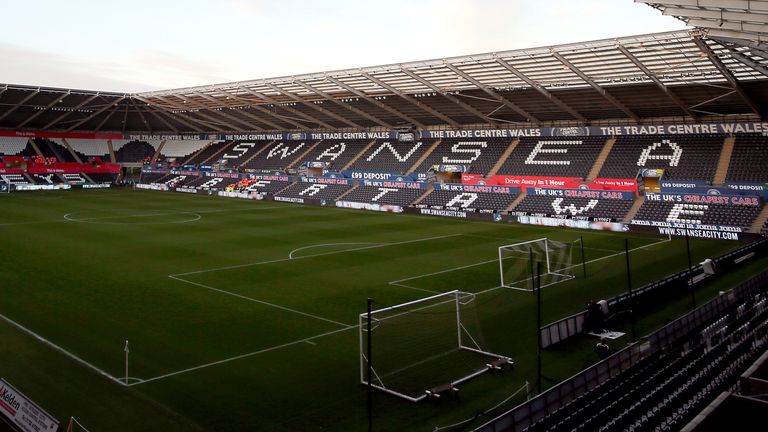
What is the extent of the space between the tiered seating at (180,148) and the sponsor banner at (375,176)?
3196 cm

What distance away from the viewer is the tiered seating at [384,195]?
5406 cm

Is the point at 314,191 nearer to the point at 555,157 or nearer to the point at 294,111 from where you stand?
the point at 294,111

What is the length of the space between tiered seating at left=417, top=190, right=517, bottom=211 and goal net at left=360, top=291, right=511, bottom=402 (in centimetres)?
3303

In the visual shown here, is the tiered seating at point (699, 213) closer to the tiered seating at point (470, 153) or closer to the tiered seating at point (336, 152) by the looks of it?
the tiered seating at point (470, 153)

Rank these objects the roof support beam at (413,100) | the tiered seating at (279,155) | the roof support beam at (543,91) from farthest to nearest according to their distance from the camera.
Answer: the tiered seating at (279,155)
the roof support beam at (413,100)
the roof support beam at (543,91)

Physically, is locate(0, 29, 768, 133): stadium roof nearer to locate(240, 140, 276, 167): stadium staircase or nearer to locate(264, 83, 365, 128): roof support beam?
locate(264, 83, 365, 128): roof support beam

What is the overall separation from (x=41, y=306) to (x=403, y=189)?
4018 centimetres

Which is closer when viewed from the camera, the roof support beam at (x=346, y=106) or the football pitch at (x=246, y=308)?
the football pitch at (x=246, y=308)

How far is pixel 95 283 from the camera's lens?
72.2 ft

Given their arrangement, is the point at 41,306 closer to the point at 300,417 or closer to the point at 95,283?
the point at 95,283

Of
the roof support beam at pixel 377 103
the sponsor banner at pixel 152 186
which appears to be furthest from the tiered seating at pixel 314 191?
the sponsor banner at pixel 152 186

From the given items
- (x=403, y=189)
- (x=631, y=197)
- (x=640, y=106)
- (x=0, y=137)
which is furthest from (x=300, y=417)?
(x=0, y=137)

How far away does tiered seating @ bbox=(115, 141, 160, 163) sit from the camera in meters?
82.4

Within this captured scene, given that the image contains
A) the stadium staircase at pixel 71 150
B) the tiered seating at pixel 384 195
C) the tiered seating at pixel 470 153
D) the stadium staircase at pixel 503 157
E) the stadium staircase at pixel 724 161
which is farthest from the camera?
the stadium staircase at pixel 71 150
